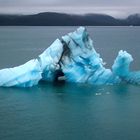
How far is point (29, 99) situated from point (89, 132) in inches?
232

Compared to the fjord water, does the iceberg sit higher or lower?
higher

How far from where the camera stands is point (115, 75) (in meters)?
24.5

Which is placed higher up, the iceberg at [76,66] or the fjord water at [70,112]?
the iceberg at [76,66]

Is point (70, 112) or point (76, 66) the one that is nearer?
point (70, 112)

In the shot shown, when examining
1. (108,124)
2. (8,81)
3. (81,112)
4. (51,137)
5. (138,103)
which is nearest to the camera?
(51,137)

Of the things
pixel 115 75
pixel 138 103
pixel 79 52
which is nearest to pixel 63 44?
pixel 79 52

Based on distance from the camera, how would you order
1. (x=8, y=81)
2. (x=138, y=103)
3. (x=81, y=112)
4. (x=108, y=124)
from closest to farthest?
(x=108, y=124)
(x=81, y=112)
(x=138, y=103)
(x=8, y=81)

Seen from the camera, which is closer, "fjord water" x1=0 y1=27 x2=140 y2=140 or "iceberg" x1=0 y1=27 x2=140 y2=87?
"fjord water" x1=0 y1=27 x2=140 y2=140

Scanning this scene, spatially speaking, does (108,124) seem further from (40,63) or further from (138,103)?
(40,63)

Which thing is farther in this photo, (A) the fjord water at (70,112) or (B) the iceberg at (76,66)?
(B) the iceberg at (76,66)

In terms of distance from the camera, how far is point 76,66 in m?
24.2

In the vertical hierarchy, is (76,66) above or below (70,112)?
above

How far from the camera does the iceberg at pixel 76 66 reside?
2366cm

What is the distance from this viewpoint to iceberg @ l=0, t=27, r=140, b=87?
931 inches
